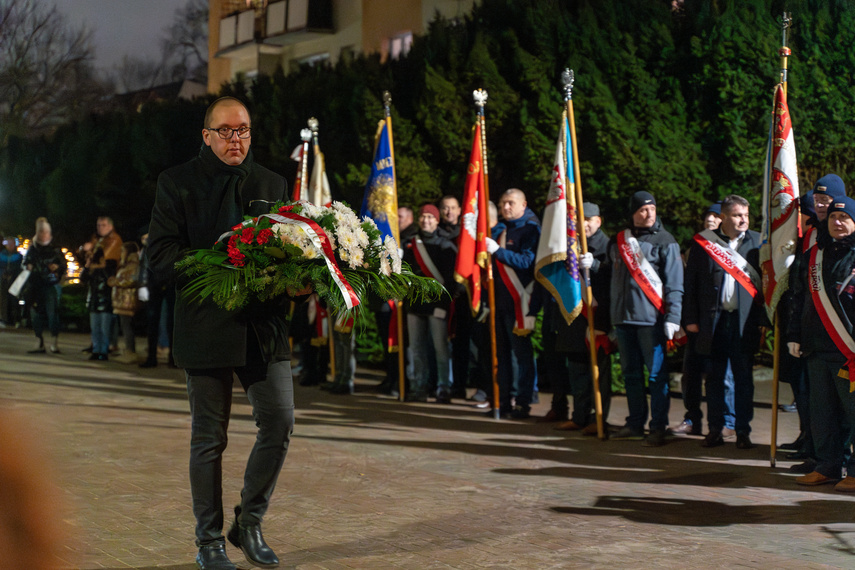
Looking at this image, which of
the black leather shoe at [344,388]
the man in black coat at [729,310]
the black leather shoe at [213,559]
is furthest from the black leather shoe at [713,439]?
the black leather shoe at [213,559]

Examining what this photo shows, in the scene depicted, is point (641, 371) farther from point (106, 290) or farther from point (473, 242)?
point (106, 290)

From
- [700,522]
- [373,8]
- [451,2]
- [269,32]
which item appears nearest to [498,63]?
[700,522]

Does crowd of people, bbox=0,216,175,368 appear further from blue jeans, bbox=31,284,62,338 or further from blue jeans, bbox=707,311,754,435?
blue jeans, bbox=707,311,754,435

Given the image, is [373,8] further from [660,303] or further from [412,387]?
[660,303]

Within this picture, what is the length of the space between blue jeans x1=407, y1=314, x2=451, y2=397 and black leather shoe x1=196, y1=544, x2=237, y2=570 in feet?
22.9

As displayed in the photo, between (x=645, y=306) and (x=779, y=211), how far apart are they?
4.56 ft

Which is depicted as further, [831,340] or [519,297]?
[519,297]

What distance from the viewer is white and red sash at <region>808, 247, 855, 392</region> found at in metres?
7.07

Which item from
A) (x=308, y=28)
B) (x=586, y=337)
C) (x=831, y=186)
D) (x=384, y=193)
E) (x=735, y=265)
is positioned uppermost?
(x=308, y=28)

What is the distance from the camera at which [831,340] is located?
718 cm

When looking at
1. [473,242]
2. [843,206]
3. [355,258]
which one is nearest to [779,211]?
[843,206]

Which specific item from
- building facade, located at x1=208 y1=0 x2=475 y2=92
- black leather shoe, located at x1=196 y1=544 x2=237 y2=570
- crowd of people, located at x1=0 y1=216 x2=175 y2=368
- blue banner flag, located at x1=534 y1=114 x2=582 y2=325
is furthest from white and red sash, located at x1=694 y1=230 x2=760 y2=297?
building facade, located at x1=208 y1=0 x2=475 y2=92

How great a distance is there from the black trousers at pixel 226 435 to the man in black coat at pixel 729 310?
4.87 metres

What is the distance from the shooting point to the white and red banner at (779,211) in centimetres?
807
